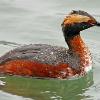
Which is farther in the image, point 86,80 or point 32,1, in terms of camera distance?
point 32,1

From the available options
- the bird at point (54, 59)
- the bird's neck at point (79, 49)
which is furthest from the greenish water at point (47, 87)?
the bird's neck at point (79, 49)

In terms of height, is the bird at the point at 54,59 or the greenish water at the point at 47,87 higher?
the bird at the point at 54,59

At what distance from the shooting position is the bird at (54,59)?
10.9 metres

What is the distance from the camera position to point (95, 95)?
1039 cm

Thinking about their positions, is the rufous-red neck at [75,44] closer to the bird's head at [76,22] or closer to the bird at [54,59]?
the bird at [54,59]

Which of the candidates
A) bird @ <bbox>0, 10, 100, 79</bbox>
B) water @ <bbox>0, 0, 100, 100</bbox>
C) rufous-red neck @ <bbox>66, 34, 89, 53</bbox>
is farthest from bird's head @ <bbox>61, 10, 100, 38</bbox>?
water @ <bbox>0, 0, 100, 100</bbox>

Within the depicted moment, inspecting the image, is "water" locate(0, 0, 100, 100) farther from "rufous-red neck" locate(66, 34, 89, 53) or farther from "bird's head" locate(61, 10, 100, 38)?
"bird's head" locate(61, 10, 100, 38)

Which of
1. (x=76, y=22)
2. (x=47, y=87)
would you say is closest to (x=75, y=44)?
(x=76, y=22)

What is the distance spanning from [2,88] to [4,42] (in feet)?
7.88

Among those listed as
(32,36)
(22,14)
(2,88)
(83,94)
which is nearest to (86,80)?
(83,94)

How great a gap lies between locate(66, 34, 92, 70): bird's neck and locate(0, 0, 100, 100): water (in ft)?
0.94

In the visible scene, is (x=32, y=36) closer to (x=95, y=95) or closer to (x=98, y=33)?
(x=98, y=33)

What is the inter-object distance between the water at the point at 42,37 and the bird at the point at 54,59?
0.50 ft

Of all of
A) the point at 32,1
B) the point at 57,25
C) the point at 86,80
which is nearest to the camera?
the point at 86,80
